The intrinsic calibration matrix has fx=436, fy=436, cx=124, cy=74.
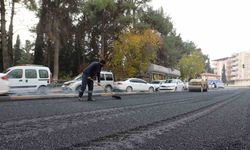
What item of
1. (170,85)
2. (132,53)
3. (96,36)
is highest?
(96,36)

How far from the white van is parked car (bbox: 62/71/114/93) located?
561cm

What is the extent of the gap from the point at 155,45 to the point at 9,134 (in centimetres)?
4896

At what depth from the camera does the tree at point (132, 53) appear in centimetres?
5291

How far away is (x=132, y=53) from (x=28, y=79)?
28237 mm

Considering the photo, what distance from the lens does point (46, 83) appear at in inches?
1065

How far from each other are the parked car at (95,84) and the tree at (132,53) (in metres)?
16.5

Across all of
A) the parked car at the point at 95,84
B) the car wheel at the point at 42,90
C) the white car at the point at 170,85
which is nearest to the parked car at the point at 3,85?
the car wheel at the point at 42,90

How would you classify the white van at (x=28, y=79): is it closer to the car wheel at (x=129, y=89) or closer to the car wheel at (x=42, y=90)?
the car wheel at (x=42, y=90)

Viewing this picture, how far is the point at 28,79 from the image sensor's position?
2603 centimetres

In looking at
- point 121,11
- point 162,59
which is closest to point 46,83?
point 121,11

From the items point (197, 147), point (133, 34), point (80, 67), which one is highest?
point (133, 34)

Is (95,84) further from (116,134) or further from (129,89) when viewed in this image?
(116,134)

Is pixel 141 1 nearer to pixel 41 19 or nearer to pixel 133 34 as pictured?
pixel 133 34

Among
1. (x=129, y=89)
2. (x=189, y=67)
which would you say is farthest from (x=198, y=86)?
(x=189, y=67)
